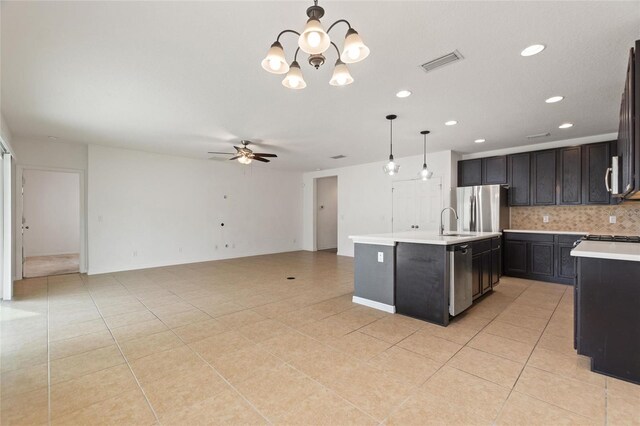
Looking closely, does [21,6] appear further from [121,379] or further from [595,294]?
[595,294]

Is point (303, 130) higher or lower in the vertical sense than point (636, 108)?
higher

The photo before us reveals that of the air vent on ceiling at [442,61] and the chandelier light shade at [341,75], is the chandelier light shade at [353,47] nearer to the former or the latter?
the chandelier light shade at [341,75]

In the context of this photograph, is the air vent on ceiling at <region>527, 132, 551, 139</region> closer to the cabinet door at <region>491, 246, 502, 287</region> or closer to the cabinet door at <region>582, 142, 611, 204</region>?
the cabinet door at <region>582, 142, 611, 204</region>

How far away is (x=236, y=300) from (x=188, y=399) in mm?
2309

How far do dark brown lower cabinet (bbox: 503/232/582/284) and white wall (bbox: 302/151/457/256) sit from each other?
5.30 feet

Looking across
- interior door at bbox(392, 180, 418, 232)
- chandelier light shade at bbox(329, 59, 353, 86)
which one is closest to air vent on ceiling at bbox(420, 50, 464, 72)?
chandelier light shade at bbox(329, 59, 353, 86)

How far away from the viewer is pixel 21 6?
2029 millimetres

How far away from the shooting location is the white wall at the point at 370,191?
670 cm

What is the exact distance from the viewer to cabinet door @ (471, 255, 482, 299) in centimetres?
389

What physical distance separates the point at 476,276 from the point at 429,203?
3201 mm

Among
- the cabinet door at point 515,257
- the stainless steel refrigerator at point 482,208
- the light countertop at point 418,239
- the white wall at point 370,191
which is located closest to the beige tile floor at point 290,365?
the light countertop at point 418,239

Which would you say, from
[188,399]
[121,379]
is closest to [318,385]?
[188,399]

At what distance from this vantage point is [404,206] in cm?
743

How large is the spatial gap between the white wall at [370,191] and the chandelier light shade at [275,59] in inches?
219
